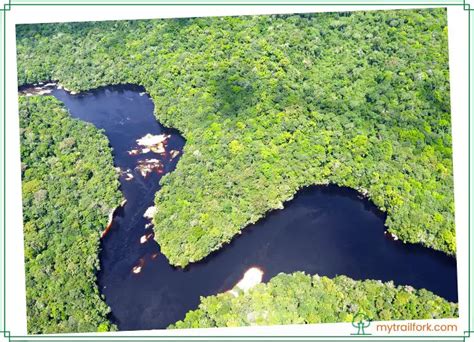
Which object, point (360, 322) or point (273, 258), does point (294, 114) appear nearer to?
point (273, 258)

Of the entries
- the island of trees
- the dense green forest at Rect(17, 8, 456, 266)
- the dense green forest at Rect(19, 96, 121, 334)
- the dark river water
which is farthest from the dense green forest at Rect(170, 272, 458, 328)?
the dense green forest at Rect(19, 96, 121, 334)

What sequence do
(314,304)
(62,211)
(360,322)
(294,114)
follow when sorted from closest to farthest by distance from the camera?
(360,322) < (314,304) < (62,211) < (294,114)

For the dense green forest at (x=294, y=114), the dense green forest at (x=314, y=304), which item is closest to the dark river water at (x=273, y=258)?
the dense green forest at (x=294, y=114)

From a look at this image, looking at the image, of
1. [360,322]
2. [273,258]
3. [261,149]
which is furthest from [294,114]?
[360,322]

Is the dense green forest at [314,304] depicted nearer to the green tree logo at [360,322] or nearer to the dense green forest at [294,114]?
the green tree logo at [360,322]

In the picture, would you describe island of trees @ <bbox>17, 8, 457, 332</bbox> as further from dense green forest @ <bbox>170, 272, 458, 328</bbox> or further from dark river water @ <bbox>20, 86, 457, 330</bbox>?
dark river water @ <bbox>20, 86, 457, 330</bbox>


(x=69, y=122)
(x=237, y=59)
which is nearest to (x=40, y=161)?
(x=69, y=122)
